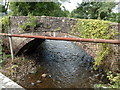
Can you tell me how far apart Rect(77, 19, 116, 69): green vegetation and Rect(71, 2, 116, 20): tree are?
8.82 ft

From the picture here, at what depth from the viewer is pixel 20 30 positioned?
16.8ft

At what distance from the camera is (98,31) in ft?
12.1

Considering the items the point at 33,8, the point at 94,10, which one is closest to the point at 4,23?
the point at 33,8

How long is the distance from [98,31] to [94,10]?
437 centimetres

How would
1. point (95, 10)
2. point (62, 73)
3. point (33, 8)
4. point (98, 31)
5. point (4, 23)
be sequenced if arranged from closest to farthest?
point (98, 31) < point (62, 73) < point (4, 23) < point (33, 8) < point (95, 10)

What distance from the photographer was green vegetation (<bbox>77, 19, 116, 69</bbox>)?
3564 mm

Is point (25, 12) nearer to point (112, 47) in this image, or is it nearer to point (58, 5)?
point (58, 5)

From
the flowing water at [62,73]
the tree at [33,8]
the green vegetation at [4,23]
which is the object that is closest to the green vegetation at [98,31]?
the flowing water at [62,73]

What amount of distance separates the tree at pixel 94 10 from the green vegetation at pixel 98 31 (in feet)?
8.82

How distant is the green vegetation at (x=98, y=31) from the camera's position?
11.7 ft

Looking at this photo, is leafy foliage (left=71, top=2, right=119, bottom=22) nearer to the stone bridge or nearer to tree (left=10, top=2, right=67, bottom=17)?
tree (left=10, top=2, right=67, bottom=17)

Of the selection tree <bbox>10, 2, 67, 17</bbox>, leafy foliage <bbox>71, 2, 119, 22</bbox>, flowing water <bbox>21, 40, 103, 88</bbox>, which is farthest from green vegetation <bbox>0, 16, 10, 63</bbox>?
leafy foliage <bbox>71, 2, 119, 22</bbox>

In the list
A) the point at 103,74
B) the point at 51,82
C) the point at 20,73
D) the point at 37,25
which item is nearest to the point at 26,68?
the point at 20,73

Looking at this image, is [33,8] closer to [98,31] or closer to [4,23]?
[4,23]
